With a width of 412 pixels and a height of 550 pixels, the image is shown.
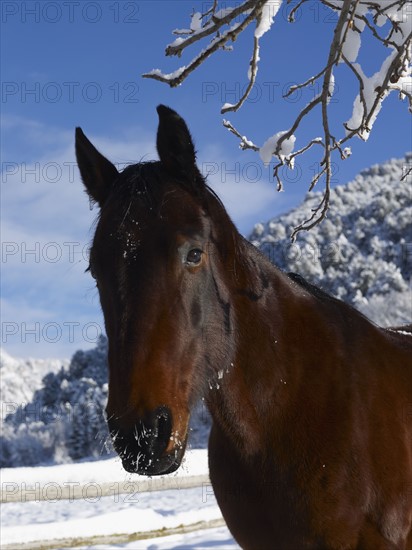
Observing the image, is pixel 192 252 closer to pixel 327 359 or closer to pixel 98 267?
pixel 98 267

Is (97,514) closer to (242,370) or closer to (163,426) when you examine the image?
(242,370)

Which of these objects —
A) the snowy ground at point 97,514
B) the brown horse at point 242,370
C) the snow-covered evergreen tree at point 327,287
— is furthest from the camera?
the snow-covered evergreen tree at point 327,287

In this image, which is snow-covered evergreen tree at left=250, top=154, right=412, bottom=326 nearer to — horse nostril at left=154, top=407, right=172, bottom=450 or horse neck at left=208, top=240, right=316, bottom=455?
horse neck at left=208, top=240, right=316, bottom=455

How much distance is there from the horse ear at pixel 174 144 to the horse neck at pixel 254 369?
392 mm

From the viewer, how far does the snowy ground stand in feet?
18.0

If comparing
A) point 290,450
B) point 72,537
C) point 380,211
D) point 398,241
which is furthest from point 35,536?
point 380,211

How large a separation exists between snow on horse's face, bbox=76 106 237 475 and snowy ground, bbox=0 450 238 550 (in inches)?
141

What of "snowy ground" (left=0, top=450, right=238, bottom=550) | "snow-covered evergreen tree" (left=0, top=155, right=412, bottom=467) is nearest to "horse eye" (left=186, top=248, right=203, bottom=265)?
"snowy ground" (left=0, top=450, right=238, bottom=550)

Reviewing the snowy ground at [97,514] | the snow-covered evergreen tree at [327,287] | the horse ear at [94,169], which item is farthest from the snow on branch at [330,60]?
the snow-covered evergreen tree at [327,287]

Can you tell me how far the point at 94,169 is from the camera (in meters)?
2.36

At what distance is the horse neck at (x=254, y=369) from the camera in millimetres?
2164

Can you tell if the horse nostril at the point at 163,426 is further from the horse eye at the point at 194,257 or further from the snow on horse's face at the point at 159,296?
the horse eye at the point at 194,257

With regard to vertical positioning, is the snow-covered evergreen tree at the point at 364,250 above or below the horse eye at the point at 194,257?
above

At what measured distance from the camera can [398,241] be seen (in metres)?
52.8
